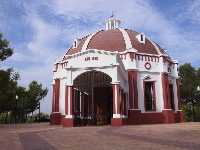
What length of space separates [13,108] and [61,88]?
27.6m

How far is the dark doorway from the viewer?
3222cm

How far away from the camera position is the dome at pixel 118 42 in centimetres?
3284

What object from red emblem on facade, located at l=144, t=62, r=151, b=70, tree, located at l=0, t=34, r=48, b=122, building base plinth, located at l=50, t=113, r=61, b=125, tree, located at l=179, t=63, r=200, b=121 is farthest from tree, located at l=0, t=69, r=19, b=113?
tree, located at l=179, t=63, r=200, b=121

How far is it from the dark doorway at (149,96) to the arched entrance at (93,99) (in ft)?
12.1

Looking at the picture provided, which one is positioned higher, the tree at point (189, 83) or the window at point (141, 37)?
the window at point (141, 37)

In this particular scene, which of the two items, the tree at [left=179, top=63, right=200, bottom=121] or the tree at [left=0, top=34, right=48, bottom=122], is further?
the tree at [left=179, top=63, right=200, bottom=121]

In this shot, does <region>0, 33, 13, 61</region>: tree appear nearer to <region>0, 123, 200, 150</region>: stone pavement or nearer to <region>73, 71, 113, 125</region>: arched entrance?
<region>73, 71, 113, 125</region>: arched entrance

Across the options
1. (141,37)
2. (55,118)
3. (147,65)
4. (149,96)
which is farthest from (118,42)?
(55,118)

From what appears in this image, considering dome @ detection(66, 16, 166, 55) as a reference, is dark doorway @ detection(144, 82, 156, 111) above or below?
below

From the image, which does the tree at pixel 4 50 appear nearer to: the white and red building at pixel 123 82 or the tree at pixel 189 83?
the white and red building at pixel 123 82

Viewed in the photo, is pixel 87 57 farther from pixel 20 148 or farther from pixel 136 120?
pixel 20 148

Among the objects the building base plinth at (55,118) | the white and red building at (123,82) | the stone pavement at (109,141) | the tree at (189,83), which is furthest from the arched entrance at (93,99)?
the tree at (189,83)

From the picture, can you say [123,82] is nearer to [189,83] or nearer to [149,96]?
[149,96]

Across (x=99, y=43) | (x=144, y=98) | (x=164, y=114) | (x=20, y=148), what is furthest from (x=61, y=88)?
(x=20, y=148)
